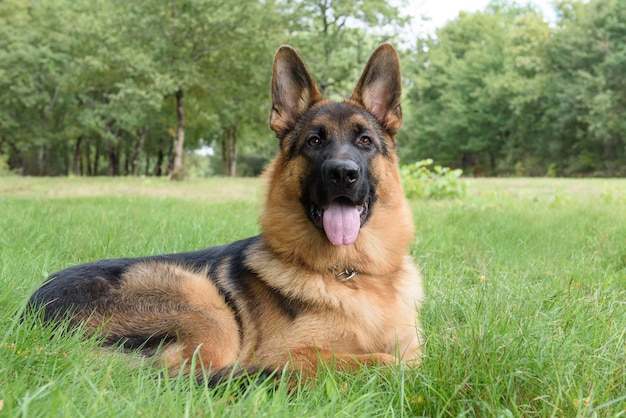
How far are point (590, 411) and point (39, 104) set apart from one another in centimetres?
3719

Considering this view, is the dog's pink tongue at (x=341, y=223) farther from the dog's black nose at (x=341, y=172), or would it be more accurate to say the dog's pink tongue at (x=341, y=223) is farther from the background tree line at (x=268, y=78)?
the background tree line at (x=268, y=78)

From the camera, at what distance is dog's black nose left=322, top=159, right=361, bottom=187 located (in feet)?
9.58

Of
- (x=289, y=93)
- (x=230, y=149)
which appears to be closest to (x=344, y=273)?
(x=289, y=93)

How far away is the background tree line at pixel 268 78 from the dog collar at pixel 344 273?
18.8 meters

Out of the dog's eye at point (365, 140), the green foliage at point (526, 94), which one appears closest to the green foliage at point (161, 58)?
the green foliage at point (526, 94)

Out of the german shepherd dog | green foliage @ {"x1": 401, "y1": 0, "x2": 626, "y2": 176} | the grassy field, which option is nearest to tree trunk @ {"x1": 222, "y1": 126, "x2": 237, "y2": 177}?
green foliage @ {"x1": 401, "y1": 0, "x2": 626, "y2": 176}

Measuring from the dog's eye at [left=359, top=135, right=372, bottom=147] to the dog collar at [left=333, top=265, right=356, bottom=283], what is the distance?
0.81 metres

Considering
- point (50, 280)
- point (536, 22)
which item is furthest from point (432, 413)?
point (536, 22)

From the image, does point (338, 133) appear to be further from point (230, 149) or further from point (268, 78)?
point (230, 149)

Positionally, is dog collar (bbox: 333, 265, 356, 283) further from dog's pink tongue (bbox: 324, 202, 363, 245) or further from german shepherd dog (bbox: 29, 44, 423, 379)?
dog's pink tongue (bbox: 324, 202, 363, 245)

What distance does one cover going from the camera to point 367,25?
89.6 feet

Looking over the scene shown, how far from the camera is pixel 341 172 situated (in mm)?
2922

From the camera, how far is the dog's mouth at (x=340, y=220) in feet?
10.2

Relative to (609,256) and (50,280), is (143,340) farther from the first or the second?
(609,256)
